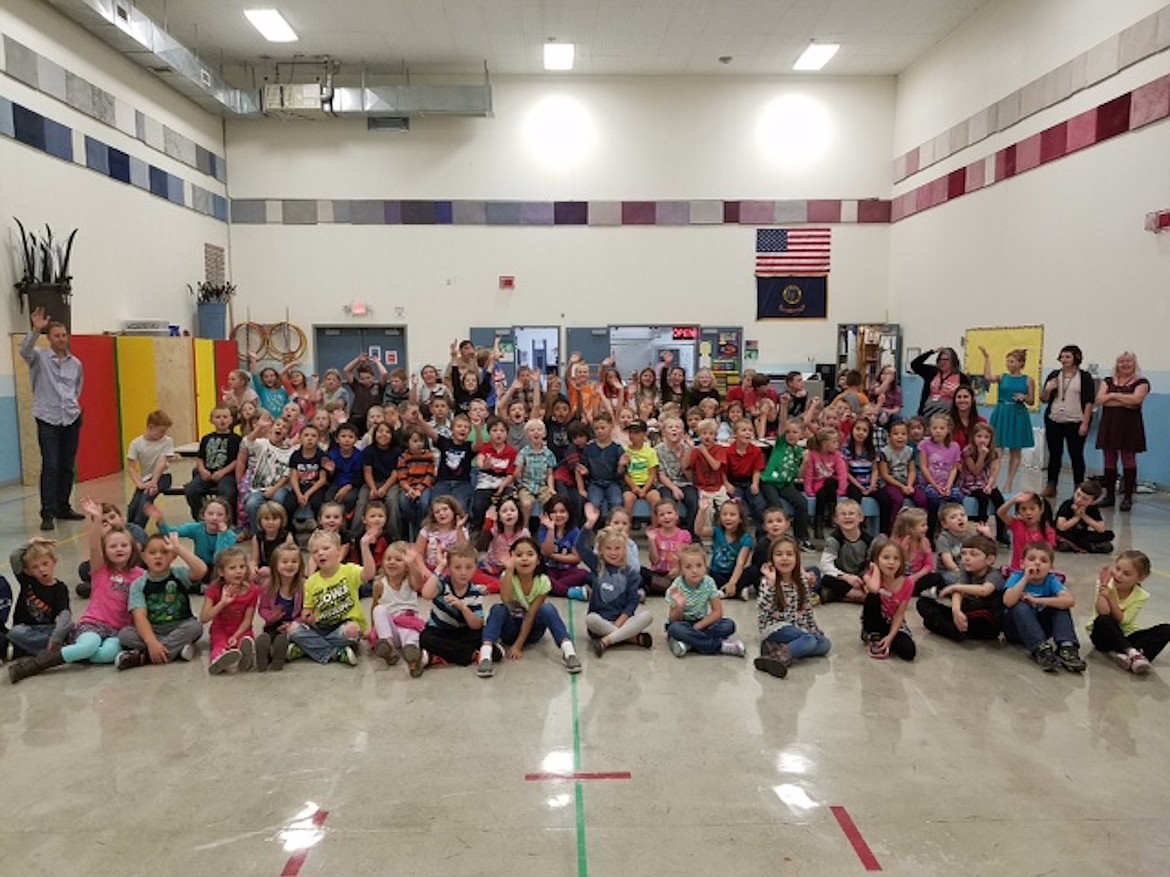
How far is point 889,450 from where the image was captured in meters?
7.38

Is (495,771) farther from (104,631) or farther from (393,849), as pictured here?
(104,631)

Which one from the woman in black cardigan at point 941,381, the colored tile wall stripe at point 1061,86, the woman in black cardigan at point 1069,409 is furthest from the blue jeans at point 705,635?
the colored tile wall stripe at point 1061,86

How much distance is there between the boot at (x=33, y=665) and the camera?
4.40 metres

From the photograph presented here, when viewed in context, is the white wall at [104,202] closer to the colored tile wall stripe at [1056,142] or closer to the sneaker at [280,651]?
the sneaker at [280,651]

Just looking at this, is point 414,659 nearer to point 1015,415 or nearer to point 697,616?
point 697,616

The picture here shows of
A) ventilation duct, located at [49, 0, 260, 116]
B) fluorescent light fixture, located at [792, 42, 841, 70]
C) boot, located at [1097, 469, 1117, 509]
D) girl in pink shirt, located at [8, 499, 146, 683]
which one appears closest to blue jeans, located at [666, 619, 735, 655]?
girl in pink shirt, located at [8, 499, 146, 683]

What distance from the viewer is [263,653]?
4605 millimetres

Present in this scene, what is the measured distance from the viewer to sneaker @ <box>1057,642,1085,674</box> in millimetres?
4539

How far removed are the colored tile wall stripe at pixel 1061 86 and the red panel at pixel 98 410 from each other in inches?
521

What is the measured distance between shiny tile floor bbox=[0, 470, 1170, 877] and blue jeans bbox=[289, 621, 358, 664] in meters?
0.08

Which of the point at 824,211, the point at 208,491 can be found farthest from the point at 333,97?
the point at 208,491

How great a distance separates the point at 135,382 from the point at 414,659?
9417mm

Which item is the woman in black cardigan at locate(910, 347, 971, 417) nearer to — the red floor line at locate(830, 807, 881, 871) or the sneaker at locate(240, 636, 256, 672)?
the red floor line at locate(830, 807, 881, 871)

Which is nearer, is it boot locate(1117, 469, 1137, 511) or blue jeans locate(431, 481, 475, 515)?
blue jeans locate(431, 481, 475, 515)
